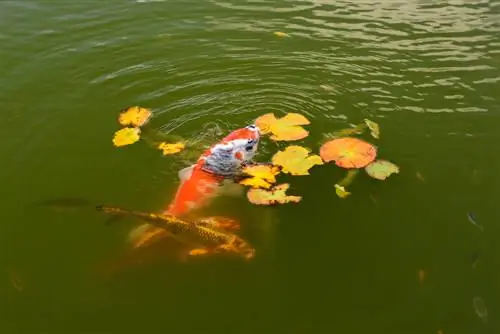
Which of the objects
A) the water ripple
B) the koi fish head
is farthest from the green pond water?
the koi fish head

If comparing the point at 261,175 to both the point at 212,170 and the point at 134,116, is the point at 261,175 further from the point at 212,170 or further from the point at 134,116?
the point at 134,116

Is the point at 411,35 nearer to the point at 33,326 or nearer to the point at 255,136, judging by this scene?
the point at 255,136

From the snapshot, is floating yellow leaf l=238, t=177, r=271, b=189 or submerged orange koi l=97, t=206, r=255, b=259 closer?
submerged orange koi l=97, t=206, r=255, b=259

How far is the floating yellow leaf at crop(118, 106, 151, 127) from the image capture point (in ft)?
20.4

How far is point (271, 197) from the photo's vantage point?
17.0 feet

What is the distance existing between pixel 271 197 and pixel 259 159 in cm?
63

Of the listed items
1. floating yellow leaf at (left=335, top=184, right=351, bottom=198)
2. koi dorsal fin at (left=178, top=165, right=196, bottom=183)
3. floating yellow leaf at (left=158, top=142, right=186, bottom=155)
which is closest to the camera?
floating yellow leaf at (left=335, top=184, right=351, bottom=198)

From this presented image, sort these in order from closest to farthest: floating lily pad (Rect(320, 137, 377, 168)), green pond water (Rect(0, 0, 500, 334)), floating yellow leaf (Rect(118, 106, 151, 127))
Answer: green pond water (Rect(0, 0, 500, 334))
floating lily pad (Rect(320, 137, 377, 168))
floating yellow leaf (Rect(118, 106, 151, 127))

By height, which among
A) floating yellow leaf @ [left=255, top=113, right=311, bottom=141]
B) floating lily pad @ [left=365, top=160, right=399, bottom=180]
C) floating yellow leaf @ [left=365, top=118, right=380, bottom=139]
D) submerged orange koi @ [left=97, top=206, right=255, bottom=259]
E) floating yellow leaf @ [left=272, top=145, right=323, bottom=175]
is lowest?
submerged orange koi @ [left=97, top=206, right=255, bottom=259]

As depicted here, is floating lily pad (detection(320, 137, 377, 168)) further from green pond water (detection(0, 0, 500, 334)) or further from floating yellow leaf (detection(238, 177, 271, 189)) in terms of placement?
floating yellow leaf (detection(238, 177, 271, 189))

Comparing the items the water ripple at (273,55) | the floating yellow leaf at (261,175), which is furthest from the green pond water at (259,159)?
the floating yellow leaf at (261,175)

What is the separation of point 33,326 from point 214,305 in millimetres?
1400

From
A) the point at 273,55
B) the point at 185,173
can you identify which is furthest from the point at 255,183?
the point at 273,55

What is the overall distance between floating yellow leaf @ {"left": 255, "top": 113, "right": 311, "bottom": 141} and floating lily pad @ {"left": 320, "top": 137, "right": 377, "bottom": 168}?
332 mm
